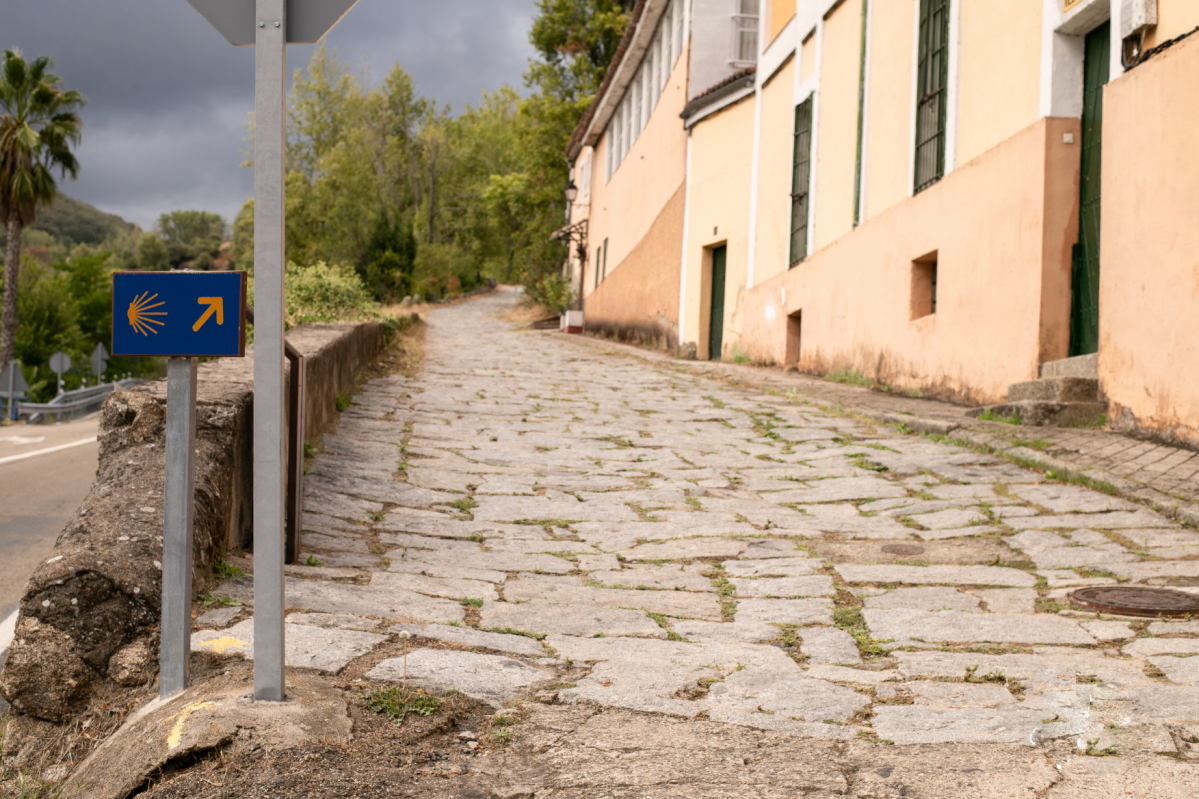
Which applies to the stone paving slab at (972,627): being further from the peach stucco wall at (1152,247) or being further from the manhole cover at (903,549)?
the peach stucco wall at (1152,247)

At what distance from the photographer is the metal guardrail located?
28719 mm

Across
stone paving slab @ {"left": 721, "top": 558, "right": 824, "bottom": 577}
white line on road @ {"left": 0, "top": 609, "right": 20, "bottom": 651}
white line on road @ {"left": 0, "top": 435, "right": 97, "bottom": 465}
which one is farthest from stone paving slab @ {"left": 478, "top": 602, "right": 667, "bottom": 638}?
white line on road @ {"left": 0, "top": 435, "right": 97, "bottom": 465}

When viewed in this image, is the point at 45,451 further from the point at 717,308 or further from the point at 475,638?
the point at 475,638

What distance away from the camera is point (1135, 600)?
3900mm

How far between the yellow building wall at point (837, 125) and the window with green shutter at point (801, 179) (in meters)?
0.49

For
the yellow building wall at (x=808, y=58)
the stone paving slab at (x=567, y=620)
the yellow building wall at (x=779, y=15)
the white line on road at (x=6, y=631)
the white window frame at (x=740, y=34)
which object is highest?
the white window frame at (x=740, y=34)

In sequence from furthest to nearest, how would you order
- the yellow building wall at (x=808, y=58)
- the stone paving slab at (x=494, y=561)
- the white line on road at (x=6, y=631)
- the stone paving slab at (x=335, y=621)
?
the yellow building wall at (x=808, y=58), the white line on road at (x=6, y=631), the stone paving slab at (x=494, y=561), the stone paving slab at (x=335, y=621)

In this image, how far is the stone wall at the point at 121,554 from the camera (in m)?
2.90

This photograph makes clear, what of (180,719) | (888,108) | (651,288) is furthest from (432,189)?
(180,719)

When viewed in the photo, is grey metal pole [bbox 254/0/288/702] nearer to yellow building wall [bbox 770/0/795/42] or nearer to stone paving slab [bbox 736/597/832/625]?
stone paving slab [bbox 736/597/832/625]

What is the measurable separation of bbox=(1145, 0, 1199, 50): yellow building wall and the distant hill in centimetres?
10770

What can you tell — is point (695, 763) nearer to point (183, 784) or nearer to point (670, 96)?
point (183, 784)

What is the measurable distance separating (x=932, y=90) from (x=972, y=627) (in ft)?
25.3

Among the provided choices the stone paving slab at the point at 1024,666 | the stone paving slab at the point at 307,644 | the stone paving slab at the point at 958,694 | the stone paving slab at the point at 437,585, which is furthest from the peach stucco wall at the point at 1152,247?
the stone paving slab at the point at 307,644
